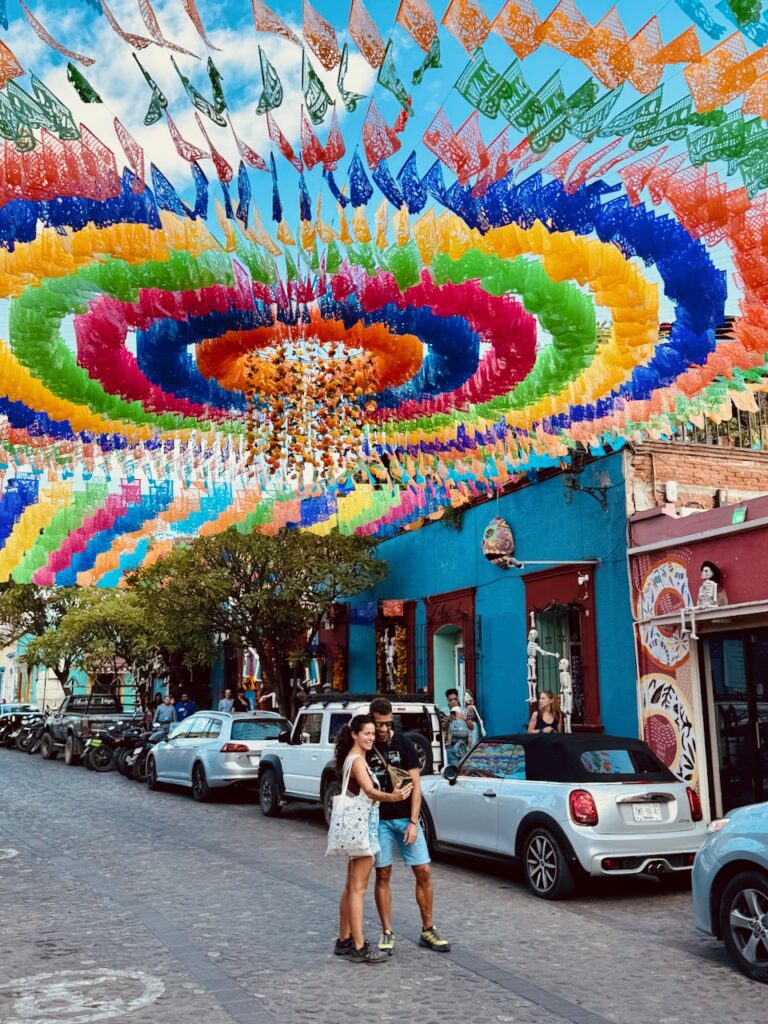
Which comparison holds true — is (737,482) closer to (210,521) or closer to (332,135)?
(210,521)

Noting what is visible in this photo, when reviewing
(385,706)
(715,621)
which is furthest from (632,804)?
(715,621)

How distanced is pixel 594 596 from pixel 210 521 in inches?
357

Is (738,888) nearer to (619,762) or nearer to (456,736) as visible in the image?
(619,762)

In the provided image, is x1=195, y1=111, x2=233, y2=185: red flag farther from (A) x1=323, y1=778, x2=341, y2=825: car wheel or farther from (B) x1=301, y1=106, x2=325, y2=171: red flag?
(A) x1=323, y1=778, x2=341, y2=825: car wheel

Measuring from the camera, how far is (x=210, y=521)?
71.6 feet

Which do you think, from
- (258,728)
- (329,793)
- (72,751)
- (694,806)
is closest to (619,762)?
(694,806)

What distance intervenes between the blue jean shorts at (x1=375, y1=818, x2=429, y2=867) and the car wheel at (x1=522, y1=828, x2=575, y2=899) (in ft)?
8.73

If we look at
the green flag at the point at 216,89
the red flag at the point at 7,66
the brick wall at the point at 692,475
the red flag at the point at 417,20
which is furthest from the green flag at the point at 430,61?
the brick wall at the point at 692,475

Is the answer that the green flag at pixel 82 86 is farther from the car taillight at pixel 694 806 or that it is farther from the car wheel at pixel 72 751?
the car wheel at pixel 72 751

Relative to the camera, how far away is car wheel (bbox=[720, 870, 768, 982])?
6453 mm

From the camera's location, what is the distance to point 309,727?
595 inches

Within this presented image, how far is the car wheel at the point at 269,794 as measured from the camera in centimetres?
1596

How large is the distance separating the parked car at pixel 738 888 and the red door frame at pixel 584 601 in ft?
33.3

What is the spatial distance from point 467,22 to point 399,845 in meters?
5.79
